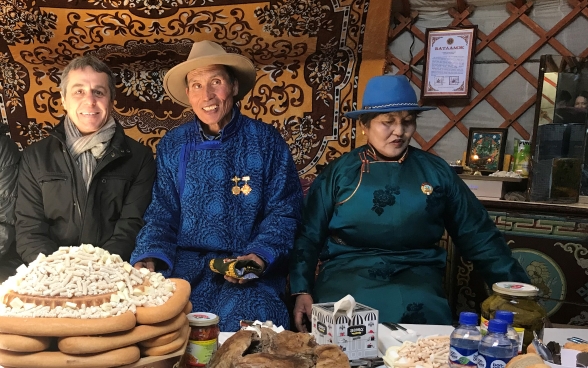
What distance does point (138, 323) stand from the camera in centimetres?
76

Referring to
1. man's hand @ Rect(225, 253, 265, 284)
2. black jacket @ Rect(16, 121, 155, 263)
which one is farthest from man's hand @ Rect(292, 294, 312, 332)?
black jacket @ Rect(16, 121, 155, 263)

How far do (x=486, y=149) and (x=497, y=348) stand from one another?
1996 mm

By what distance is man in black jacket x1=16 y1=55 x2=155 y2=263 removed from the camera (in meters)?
1.57

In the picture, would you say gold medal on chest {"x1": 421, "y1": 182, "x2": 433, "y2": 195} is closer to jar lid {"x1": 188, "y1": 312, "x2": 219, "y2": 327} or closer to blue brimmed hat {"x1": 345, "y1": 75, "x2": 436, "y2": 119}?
blue brimmed hat {"x1": 345, "y1": 75, "x2": 436, "y2": 119}

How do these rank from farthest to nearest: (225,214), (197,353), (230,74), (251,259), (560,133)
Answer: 1. (560,133)
2. (230,74)
3. (225,214)
4. (251,259)
5. (197,353)

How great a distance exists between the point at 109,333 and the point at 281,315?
819 millimetres

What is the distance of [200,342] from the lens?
838 mm

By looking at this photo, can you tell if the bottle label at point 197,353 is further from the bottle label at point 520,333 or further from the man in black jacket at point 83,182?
the man in black jacket at point 83,182

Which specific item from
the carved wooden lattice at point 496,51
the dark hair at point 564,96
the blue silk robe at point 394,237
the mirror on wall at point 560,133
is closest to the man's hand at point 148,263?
the blue silk robe at point 394,237

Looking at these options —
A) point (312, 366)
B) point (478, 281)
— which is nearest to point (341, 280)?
point (312, 366)

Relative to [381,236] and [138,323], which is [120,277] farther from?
[381,236]

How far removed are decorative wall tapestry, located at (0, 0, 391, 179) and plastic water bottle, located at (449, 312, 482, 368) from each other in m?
1.89

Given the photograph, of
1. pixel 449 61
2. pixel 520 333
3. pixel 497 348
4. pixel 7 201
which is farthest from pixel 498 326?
pixel 449 61

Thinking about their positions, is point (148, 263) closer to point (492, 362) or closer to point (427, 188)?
point (427, 188)
